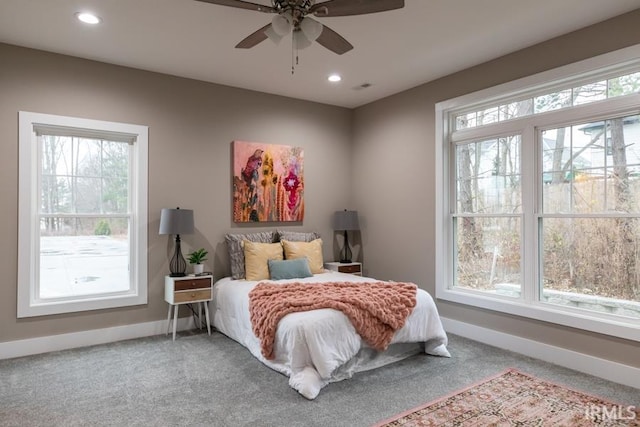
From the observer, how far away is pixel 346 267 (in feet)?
17.3

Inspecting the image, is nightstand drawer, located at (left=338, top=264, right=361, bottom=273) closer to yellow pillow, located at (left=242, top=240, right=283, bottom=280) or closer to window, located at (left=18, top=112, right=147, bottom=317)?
yellow pillow, located at (left=242, top=240, right=283, bottom=280)

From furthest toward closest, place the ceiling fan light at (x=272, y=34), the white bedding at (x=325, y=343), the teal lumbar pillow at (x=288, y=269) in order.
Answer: the teal lumbar pillow at (x=288, y=269), the white bedding at (x=325, y=343), the ceiling fan light at (x=272, y=34)

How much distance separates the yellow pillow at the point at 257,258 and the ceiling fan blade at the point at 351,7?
2.71 m

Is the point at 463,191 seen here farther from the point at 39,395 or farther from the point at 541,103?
the point at 39,395

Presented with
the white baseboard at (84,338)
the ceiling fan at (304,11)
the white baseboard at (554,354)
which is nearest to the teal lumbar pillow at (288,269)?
the white baseboard at (84,338)

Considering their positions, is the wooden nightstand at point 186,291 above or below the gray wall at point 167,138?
below

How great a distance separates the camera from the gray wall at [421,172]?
3324 millimetres

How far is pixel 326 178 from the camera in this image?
5.70 m

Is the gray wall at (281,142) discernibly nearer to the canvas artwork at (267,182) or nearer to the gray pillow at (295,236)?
the canvas artwork at (267,182)

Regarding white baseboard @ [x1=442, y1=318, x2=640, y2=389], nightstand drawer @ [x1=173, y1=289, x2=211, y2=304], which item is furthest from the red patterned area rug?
nightstand drawer @ [x1=173, y1=289, x2=211, y2=304]

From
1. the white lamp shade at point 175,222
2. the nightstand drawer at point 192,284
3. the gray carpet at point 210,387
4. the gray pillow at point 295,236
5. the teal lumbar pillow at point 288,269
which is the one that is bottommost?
the gray carpet at point 210,387

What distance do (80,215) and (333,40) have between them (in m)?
3.03

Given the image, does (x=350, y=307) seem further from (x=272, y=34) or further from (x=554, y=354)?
(x=272, y=34)

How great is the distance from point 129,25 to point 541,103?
11.9 feet
